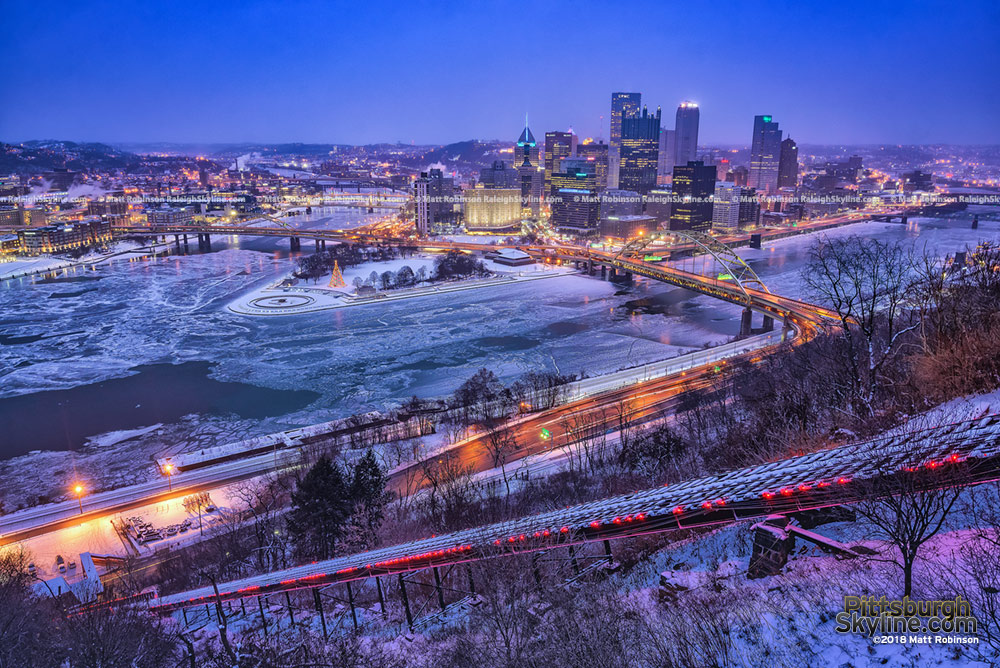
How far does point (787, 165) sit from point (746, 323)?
106456 millimetres

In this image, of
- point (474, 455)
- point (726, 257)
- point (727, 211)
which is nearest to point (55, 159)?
point (727, 211)

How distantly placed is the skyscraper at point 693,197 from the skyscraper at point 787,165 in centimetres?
5159

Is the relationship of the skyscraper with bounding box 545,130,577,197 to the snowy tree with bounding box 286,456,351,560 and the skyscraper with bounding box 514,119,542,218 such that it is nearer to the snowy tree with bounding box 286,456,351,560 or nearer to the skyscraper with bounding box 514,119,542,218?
the skyscraper with bounding box 514,119,542,218

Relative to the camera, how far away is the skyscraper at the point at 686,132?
462ft

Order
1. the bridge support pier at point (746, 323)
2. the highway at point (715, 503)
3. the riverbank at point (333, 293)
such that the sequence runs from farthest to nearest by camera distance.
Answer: the riverbank at point (333, 293), the bridge support pier at point (746, 323), the highway at point (715, 503)

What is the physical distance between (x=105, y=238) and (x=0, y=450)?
46.0 m

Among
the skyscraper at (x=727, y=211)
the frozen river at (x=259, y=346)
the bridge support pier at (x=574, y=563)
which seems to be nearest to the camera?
the bridge support pier at (x=574, y=563)

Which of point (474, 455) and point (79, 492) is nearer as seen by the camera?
point (79, 492)

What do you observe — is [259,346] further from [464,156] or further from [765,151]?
[464,156]

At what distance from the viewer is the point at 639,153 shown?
345 ft

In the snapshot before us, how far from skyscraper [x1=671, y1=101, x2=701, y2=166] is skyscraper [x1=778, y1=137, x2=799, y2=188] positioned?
85.6 ft

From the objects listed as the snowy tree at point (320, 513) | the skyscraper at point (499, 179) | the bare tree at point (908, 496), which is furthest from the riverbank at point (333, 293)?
the skyscraper at point (499, 179)

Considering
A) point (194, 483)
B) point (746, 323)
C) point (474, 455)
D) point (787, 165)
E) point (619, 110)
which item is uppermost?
point (619, 110)

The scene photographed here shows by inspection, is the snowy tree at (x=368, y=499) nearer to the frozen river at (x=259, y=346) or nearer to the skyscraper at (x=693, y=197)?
the frozen river at (x=259, y=346)
